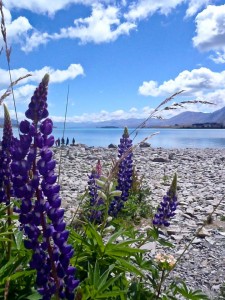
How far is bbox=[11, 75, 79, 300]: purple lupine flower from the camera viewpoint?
169 cm

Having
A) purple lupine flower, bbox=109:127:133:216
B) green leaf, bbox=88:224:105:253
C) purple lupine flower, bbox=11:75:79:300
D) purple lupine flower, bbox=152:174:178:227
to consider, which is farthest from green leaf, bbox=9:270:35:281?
purple lupine flower, bbox=109:127:133:216

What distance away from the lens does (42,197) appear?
1712 millimetres

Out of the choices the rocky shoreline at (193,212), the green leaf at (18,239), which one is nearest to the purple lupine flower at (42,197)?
the green leaf at (18,239)

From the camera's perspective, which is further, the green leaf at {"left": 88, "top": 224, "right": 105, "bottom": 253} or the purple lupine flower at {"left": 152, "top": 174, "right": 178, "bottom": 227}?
the purple lupine flower at {"left": 152, "top": 174, "right": 178, "bottom": 227}

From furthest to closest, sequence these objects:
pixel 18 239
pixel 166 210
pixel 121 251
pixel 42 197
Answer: pixel 166 210 → pixel 18 239 → pixel 121 251 → pixel 42 197

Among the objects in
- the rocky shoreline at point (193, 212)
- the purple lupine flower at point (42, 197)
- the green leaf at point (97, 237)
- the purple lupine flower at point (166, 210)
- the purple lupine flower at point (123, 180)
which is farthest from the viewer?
the rocky shoreline at point (193, 212)

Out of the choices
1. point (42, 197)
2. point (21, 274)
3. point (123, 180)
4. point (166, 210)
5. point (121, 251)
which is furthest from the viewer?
point (123, 180)

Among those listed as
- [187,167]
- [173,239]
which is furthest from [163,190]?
[187,167]

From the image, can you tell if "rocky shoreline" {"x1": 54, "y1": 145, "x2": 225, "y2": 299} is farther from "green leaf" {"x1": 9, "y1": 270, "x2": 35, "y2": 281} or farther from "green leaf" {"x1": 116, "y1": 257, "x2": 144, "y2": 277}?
"green leaf" {"x1": 9, "y1": 270, "x2": 35, "y2": 281}

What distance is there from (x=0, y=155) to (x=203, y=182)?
1092 centimetres

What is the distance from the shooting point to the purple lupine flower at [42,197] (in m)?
1.69

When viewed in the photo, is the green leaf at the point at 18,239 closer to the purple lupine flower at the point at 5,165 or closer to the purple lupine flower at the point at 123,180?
the purple lupine flower at the point at 5,165

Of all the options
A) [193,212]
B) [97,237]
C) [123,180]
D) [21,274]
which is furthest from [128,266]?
[193,212]

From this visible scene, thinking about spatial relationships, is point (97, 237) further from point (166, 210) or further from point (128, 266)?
point (166, 210)
